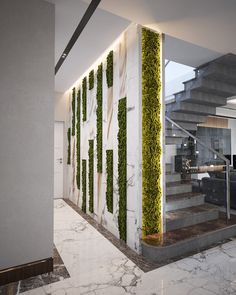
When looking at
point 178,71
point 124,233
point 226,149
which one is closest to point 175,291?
point 124,233

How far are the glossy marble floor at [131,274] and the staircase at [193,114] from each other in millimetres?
637

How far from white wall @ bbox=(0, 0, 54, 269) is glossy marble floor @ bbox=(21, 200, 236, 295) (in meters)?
0.46

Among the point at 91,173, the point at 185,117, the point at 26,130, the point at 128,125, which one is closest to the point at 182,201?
the point at 128,125

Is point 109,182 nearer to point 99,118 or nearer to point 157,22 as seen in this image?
point 99,118

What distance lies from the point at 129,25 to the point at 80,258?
11.1 feet

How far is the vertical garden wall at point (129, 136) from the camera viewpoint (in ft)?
10.5

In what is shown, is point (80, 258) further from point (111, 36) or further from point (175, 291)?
point (111, 36)

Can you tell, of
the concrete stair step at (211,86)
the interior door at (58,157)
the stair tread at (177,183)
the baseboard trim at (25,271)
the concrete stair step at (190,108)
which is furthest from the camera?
the interior door at (58,157)

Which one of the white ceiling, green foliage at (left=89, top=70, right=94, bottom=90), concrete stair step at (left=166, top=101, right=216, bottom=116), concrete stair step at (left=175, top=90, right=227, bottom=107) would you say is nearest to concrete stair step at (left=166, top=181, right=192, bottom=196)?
concrete stair step at (left=166, top=101, right=216, bottom=116)

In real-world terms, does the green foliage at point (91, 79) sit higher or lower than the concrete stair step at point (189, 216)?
higher

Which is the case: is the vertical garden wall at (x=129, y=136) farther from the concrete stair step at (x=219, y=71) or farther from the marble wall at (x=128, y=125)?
the concrete stair step at (x=219, y=71)

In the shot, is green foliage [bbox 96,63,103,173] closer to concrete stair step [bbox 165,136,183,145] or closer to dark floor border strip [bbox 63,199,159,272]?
dark floor border strip [bbox 63,199,159,272]

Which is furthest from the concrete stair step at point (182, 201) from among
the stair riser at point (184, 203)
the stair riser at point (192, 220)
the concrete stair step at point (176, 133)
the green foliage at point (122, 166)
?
the concrete stair step at point (176, 133)

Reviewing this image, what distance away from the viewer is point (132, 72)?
131 inches
